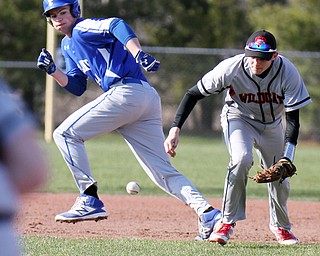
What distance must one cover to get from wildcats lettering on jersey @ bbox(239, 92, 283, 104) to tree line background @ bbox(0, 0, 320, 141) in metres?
13.4

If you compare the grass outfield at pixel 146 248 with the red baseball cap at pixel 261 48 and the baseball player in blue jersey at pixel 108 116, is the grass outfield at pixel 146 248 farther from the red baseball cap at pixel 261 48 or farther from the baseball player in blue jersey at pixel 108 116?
the red baseball cap at pixel 261 48

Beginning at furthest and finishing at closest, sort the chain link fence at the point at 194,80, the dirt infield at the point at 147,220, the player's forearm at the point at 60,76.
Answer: the chain link fence at the point at 194,80 → the dirt infield at the point at 147,220 → the player's forearm at the point at 60,76

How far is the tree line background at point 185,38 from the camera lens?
65.9 feet

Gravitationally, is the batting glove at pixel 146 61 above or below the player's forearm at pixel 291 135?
above

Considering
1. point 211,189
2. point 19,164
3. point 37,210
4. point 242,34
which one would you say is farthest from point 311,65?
point 19,164

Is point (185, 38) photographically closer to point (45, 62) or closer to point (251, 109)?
point (45, 62)

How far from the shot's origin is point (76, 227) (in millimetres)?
6645

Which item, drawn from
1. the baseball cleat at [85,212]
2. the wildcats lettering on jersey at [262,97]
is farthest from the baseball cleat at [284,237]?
the baseball cleat at [85,212]

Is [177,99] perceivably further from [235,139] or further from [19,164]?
[19,164]

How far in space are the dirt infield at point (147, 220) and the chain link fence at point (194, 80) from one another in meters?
10.4

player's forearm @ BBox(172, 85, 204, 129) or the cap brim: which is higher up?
the cap brim

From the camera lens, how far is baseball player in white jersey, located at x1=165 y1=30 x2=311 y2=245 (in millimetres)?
5438

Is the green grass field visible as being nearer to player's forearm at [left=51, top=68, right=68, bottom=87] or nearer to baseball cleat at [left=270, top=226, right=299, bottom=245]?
baseball cleat at [left=270, top=226, right=299, bottom=245]

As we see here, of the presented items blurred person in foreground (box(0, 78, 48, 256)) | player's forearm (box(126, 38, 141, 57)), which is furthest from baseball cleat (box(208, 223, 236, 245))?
blurred person in foreground (box(0, 78, 48, 256))
